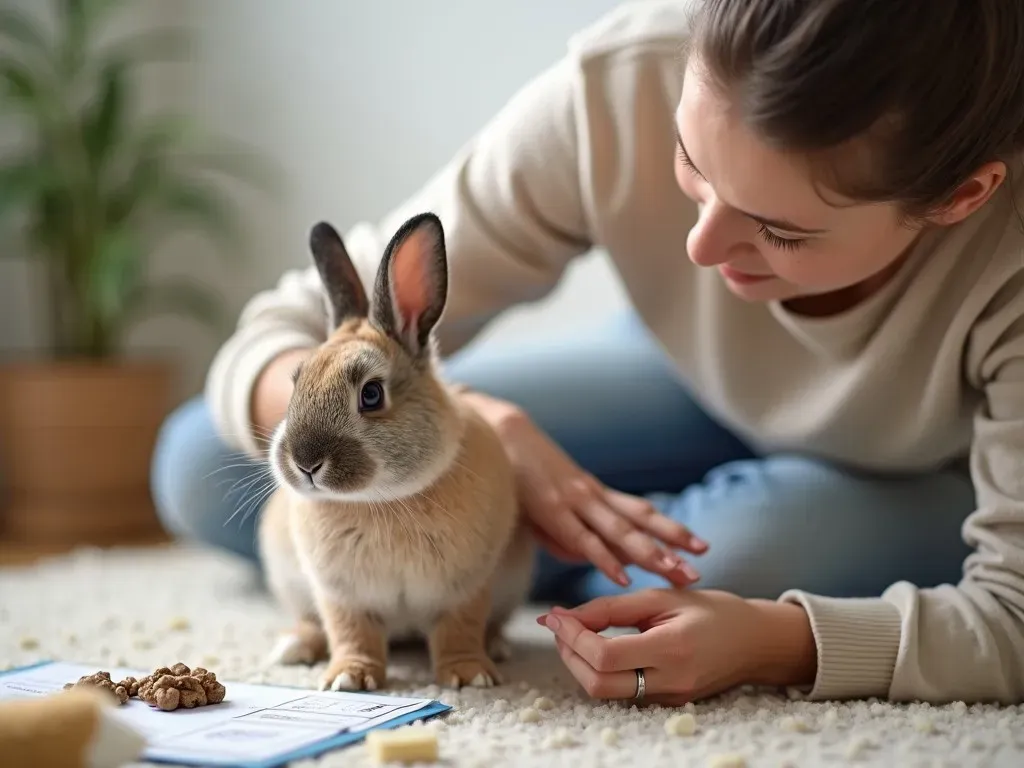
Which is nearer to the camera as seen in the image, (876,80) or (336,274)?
(876,80)

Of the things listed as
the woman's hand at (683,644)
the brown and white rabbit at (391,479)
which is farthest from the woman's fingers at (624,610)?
the brown and white rabbit at (391,479)

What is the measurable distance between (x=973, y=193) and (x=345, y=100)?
1.70 m

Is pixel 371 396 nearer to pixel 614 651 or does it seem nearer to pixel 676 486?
pixel 614 651

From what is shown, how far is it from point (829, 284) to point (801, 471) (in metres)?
→ 0.38

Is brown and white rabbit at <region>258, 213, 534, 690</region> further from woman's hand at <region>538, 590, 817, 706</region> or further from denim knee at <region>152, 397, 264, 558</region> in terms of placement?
denim knee at <region>152, 397, 264, 558</region>

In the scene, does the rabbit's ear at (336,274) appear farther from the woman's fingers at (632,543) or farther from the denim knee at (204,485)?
the denim knee at (204,485)

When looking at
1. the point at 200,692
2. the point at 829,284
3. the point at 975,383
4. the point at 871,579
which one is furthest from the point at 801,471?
the point at 200,692

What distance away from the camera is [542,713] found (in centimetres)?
94

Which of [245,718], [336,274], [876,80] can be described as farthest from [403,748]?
[876,80]

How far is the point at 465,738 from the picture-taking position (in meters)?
0.85

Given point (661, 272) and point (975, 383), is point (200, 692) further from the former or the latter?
point (975, 383)

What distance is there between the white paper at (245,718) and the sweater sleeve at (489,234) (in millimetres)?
345

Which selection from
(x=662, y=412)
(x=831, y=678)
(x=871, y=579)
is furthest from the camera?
(x=662, y=412)

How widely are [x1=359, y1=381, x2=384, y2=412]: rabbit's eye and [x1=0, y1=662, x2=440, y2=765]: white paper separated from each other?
9.7 inches
